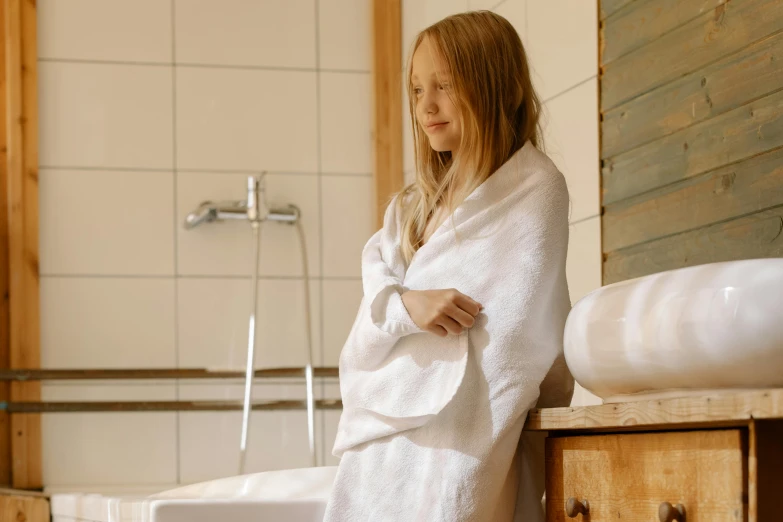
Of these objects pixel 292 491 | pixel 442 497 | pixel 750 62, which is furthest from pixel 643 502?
pixel 750 62

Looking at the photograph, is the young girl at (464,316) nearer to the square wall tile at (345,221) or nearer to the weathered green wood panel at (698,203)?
the weathered green wood panel at (698,203)

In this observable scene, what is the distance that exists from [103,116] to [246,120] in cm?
37

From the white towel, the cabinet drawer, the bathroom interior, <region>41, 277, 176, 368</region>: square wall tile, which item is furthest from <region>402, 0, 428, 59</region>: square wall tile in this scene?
the cabinet drawer

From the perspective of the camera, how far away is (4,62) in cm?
283

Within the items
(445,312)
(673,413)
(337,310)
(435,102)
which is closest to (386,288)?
(445,312)

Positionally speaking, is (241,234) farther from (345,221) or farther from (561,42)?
(561,42)

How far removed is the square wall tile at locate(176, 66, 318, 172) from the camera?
2920mm

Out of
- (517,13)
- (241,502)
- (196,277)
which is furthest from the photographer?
(196,277)

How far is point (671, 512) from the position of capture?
3.08 ft

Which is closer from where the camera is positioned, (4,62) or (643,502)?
(643,502)

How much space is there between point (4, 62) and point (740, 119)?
1993 mm

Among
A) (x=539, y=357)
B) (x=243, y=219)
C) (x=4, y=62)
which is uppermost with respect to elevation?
(x=4, y=62)

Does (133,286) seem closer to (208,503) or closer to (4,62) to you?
(4,62)

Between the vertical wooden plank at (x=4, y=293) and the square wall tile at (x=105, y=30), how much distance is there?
120 millimetres
